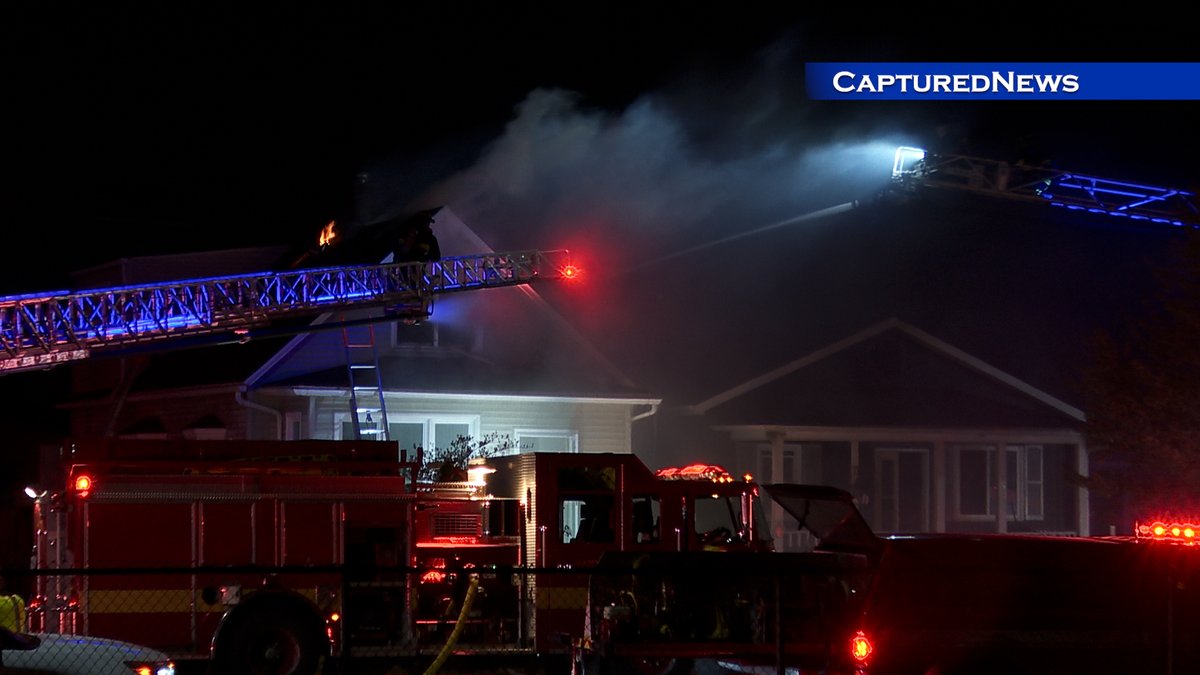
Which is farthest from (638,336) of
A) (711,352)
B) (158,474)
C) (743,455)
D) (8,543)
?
(158,474)

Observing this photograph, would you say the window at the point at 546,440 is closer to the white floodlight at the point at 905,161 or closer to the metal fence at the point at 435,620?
the white floodlight at the point at 905,161

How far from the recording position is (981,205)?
2530cm

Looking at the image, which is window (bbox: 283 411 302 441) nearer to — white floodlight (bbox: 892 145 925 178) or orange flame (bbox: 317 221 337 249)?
orange flame (bbox: 317 221 337 249)

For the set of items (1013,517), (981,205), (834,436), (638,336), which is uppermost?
(981,205)

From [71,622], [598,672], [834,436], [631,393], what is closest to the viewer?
[598,672]

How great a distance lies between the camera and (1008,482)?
2586 centimetres

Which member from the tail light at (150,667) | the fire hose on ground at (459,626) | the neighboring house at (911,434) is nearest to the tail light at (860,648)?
the fire hose on ground at (459,626)

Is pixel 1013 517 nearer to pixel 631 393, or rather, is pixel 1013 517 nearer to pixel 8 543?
pixel 631 393

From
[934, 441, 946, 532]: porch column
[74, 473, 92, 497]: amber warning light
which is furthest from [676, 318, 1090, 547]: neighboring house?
[74, 473, 92, 497]: amber warning light

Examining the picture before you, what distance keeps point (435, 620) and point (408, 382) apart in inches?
353

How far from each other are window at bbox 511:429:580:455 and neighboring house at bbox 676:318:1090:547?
8.55 ft

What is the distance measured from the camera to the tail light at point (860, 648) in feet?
25.8

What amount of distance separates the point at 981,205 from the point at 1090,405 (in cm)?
502

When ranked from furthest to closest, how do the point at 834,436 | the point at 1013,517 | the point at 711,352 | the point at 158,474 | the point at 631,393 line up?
the point at 711,352, the point at 1013,517, the point at 834,436, the point at 631,393, the point at 158,474
